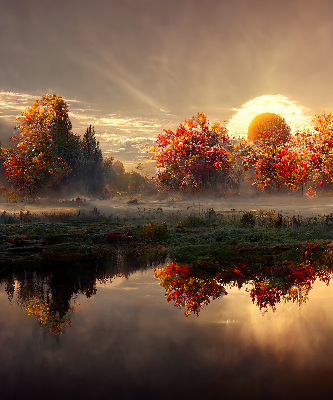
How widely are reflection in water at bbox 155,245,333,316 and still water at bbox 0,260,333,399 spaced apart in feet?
0.85

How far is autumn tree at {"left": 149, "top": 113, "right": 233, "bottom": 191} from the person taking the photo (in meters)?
37.3

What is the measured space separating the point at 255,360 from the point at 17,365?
3.56 metres

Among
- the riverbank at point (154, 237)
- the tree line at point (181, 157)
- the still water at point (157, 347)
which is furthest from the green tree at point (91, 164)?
the still water at point (157, 347)

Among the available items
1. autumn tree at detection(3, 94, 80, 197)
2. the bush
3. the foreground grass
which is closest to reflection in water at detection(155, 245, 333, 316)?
the foreground grass

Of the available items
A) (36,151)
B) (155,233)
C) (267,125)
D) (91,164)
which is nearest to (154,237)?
(155,233)

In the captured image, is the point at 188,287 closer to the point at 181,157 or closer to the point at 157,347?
the point at 157,347

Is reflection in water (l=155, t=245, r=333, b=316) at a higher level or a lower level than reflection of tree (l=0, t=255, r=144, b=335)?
higher

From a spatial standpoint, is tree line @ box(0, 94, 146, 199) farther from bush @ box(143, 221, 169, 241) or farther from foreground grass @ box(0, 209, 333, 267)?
bush @ box(143, 221, 169, 241)

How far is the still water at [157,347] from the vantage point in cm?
592

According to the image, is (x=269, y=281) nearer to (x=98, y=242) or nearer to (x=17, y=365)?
(x=17, y=365)

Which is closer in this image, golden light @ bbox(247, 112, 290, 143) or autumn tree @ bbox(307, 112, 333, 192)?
autumn tree @ bbox(307, 112, 333, 192)

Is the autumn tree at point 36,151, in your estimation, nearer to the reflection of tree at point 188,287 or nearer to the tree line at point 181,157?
the tree line at point 181,157

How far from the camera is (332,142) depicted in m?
29.8

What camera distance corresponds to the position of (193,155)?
1460 inches
